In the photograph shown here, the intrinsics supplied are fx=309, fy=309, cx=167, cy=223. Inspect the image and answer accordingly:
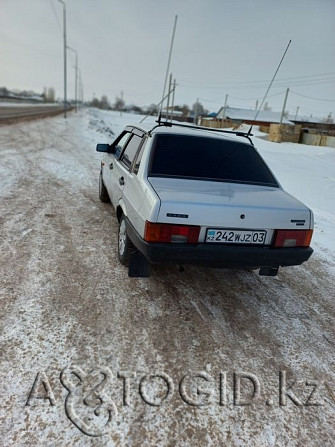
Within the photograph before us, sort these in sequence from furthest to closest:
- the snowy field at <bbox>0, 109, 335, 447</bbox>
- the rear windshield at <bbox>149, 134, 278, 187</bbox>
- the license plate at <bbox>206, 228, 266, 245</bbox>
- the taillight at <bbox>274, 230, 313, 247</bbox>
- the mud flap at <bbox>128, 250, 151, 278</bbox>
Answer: the rear windshield at <bbox>149, 134, 278, 187</bbox>, the mud flap at <bbox>128, 250, 151, 278</bbox>, the taillight at <bbox>274, 230, 313, 247</bbox>, the license plate at <bbox>206, 228, 266, 245</bbox>, the snowy field at <bbox>0, 109, 335, 447</bbox>

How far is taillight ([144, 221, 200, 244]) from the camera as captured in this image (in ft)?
8.75

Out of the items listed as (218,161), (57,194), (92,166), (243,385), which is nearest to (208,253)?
(243,385)

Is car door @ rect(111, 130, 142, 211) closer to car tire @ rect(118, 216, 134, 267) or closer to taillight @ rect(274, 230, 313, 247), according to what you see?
car tire @ rect(118, 216, 134, 267)

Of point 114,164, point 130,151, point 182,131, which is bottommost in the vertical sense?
point 114,164

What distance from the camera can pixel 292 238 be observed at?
117 inches

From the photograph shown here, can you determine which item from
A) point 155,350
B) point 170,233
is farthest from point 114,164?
point 155,350

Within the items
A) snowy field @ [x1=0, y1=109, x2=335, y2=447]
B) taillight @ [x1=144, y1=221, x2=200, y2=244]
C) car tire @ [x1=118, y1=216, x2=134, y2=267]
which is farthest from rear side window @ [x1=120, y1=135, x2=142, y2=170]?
taillight @ [x1=144, y1=221, x2=200, y2=244]

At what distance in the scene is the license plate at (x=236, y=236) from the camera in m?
2.79

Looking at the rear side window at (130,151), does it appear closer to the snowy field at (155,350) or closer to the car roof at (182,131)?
the car roof at (182,131)

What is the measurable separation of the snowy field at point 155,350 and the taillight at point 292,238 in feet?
2.60

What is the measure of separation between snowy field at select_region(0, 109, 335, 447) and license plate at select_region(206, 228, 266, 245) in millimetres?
806

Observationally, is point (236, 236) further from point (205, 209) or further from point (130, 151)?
point (130, 151)

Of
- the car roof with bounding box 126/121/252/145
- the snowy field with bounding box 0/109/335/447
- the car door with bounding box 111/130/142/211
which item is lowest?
the snowy field with bounding box 0/109/335/447

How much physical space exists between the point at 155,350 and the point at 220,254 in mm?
990
